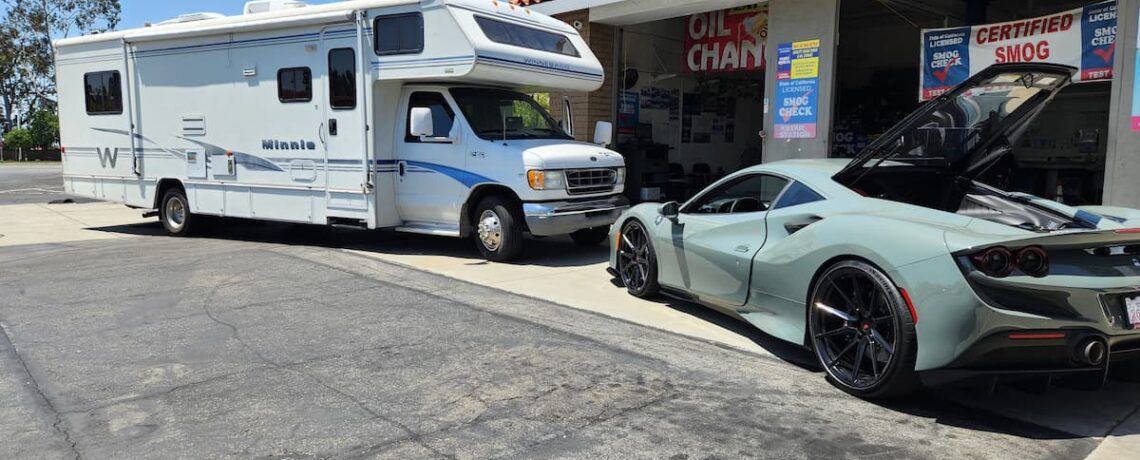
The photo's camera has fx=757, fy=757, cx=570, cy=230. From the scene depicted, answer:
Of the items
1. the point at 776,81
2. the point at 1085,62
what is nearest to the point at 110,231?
the point at 776,81

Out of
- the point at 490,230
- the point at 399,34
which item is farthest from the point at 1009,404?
the point at 399,34

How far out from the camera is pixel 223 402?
13.8ft

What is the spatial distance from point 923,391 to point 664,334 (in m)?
1.85

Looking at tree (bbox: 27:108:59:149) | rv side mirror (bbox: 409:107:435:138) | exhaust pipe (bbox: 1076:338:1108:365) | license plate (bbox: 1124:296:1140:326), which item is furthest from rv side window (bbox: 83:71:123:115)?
tree (bbox: 27:108:59:149)

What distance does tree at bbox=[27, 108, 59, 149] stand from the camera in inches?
1891

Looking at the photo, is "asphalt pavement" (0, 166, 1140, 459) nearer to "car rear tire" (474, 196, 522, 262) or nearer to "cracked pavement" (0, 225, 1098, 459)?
"cracked pavement" (0, 225, 1098, 459)

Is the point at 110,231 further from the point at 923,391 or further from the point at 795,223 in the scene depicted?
the point at 923,391

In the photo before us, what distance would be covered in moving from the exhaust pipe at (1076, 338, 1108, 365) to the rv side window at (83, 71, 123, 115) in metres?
12.4

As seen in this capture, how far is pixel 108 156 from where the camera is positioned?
38.9ft

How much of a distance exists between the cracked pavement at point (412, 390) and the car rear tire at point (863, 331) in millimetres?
157

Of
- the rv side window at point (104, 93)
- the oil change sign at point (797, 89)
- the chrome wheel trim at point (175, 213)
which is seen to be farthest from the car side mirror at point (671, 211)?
the rv side window at point (104, 93)

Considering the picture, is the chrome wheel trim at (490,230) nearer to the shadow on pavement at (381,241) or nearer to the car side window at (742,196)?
the shadow on pavement at (381,241)

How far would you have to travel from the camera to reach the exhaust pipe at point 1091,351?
356cm

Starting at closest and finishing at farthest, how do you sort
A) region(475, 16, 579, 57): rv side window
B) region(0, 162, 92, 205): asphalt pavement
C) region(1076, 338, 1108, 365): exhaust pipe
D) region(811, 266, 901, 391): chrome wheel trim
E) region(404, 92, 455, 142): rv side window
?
region(1076, 338, 1108, 365): exhaust pipe, region(811, 266, 901, 391): chrome wheel trim, region(475, 16, 579, 57): rv side window, region(404, 92, 455, 142): rv side window, region(0, 162, 92, 205): asphalt pavement
